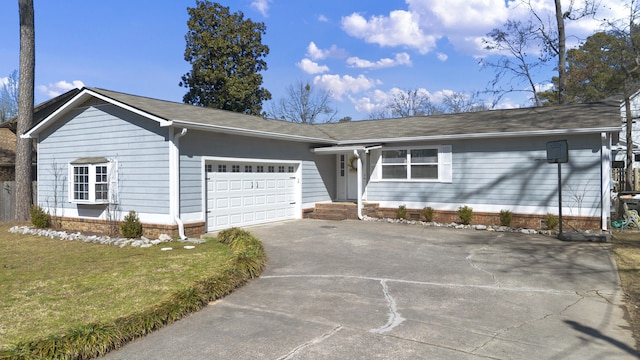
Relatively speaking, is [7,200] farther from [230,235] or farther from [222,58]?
[222,58]

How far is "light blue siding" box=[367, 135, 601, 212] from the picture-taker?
1153cm

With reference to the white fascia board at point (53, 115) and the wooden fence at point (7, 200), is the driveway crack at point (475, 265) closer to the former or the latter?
the white fascia board at point (53, 115)

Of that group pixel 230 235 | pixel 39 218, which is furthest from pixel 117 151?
pixel 230 235

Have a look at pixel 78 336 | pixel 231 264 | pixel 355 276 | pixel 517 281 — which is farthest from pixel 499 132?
pixel 78 336

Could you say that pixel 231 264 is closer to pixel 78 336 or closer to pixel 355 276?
pixel 355 276

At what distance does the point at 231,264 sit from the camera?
22.7ft

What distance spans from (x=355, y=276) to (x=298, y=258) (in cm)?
177

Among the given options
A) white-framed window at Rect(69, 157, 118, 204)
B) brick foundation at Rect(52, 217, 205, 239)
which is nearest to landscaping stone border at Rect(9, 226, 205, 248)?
brick foundation at Rect(52, 217, 205, 239)

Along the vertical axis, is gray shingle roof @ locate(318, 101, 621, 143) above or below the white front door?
above

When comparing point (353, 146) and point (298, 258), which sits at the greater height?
point (353, 146)

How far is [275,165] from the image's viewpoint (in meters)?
13.8

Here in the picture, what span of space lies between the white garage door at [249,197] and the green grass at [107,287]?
8.15 ft

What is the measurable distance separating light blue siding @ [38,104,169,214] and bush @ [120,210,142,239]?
36 centimetres

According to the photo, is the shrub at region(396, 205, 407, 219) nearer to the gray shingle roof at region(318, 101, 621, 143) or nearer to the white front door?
the white front door
